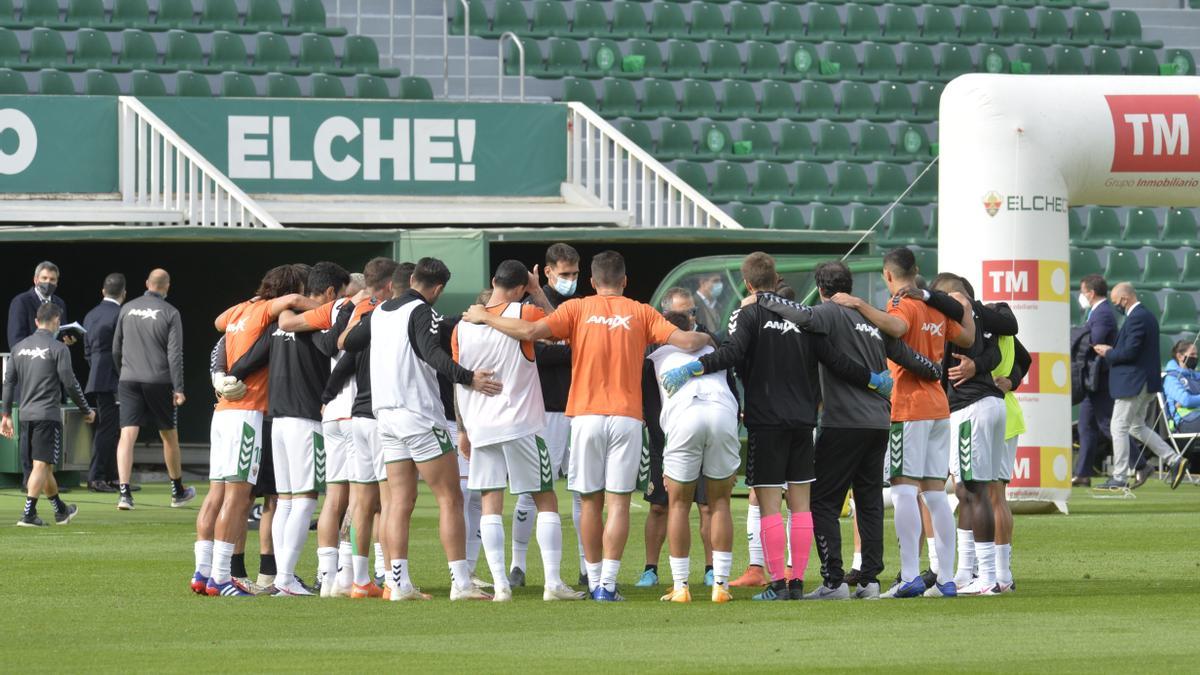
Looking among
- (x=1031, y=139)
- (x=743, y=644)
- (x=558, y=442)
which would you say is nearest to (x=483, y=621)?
(x=743, y=644)

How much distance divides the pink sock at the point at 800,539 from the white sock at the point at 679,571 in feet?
1.86

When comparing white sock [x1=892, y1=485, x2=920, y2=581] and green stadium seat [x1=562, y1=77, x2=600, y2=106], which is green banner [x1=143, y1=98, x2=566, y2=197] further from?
white sock [x1=892, y1=485, x2=920, y2=581]

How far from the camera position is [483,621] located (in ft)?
30.9

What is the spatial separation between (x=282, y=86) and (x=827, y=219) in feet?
24.0

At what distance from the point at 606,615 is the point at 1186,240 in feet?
65.6

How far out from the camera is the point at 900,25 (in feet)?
97.9

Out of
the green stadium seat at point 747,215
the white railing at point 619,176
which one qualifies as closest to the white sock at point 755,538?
the white railing at point 619,176

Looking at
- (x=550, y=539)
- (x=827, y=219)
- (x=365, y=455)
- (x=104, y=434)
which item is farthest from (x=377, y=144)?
(x=550, y=539)

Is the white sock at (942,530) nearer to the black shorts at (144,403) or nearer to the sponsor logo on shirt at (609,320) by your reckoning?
the sponsor logo on shirt at (609,320)

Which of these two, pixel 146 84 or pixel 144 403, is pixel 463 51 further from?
pixel 144 403

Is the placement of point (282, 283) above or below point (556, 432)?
above

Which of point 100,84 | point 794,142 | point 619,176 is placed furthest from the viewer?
point 794,142

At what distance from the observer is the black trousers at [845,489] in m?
10.5

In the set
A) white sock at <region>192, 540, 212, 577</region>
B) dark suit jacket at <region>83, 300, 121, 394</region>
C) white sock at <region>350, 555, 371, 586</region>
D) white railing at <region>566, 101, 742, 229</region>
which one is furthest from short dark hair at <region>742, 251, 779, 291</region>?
white railing at <region>566, 101, 742, 229</region>
